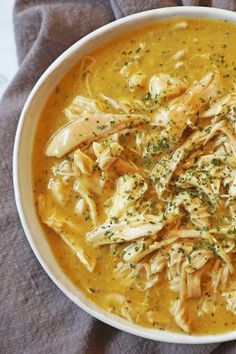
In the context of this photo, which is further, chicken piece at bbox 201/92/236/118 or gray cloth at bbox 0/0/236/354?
gray cloth at bbox 0/0/236/354

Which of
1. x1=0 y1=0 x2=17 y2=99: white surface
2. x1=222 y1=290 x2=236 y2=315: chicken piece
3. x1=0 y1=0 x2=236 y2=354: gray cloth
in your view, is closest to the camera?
x1=222 y1=290 x2=236 y2=315: chicken piece

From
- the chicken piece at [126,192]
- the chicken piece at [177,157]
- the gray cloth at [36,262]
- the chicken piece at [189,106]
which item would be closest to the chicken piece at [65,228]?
the chicken piece at [126,192]

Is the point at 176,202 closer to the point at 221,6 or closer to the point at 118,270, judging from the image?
the point at 118,270

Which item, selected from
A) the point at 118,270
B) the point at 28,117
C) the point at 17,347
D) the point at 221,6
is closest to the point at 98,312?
the point at 118,270

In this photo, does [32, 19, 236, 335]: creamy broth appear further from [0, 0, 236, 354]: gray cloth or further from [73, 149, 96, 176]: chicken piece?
[0, 0, 236, 354]: gray cloth

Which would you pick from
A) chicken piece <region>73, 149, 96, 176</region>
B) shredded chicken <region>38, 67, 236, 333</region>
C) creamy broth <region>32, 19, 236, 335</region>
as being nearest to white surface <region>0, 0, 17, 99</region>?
creamy broth <region>32, 19, 236, 335</region>

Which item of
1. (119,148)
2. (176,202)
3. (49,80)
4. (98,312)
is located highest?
(49,80)
